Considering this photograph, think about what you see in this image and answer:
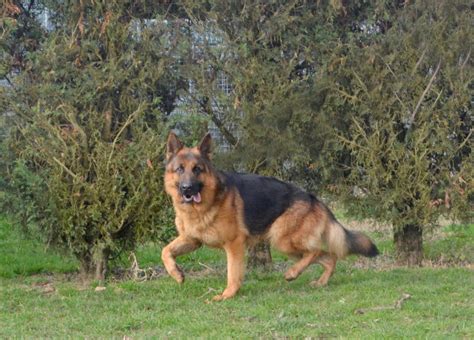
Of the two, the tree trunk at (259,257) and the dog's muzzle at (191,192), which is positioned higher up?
the dog's muzzle at (191,192)

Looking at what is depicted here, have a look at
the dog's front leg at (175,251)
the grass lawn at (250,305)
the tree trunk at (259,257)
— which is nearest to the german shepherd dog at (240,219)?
the dog's front leg at (175,251)

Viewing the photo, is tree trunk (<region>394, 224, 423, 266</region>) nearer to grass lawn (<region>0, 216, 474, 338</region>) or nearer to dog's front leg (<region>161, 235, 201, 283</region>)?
grass lawn (<region>0, 216, 474, 338</region>)

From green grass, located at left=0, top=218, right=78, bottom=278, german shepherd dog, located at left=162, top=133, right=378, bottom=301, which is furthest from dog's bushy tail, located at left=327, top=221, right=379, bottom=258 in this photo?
green grass, located at left=0, top=218, right=78, bottom=278

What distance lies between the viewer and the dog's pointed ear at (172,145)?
847 centimetres

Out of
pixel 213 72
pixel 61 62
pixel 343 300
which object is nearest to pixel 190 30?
pixel 213 72

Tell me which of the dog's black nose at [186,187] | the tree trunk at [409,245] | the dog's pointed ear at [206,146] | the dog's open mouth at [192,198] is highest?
the dog's pointed ear at [206,146]

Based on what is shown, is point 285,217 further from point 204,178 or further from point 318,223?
point 204,178

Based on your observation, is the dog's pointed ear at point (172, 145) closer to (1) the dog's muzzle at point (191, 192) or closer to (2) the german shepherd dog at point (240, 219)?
(2) the german shepherd dog at point (240, 219)

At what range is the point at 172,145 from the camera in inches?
335

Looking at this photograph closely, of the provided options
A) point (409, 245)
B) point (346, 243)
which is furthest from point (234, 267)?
point (409, 245)

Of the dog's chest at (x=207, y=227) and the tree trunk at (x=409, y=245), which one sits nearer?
the dog's chest at (x=207, y=227)

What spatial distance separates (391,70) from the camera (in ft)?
32.3

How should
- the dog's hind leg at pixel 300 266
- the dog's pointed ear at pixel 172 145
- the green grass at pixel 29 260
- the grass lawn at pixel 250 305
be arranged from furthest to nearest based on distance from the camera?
the green grass at pixel 29 260, the dog's hind leg at pixel 300 266, the dog's pointed ear at pixel 172 145, the grass lawn at pixel 250 305

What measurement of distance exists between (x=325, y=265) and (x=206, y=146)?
1964mm
